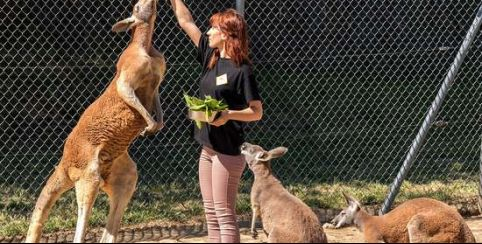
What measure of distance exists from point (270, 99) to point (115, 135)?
5386mm

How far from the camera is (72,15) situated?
10328 mm

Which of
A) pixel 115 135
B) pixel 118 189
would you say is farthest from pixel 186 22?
pixel 118 189

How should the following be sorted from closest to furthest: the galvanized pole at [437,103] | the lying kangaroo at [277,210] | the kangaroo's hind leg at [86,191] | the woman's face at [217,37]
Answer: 1. the lying kangaroo at [277,210]
2. the woman's face at [217,37]
3. the kangaroo's hind leg at [86,191]
4. the galvanized pole at [437,103]

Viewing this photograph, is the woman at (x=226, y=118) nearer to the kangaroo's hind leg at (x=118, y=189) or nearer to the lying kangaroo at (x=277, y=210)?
the lying kangaroo at (x=277, y=210)

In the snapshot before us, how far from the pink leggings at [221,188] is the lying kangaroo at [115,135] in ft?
1.50

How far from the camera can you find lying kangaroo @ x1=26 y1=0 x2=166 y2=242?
224 inches

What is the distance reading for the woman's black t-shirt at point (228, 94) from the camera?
538cm

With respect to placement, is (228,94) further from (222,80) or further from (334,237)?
(334,237)

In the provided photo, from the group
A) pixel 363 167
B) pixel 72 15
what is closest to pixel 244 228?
pixel 363 167

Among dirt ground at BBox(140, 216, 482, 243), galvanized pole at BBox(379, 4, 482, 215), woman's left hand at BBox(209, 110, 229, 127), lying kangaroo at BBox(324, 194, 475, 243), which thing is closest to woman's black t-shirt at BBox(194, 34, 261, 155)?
woman's left hand at BBox(209, 110, 229, 127)

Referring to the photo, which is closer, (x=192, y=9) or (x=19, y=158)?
(x=19, y=158)

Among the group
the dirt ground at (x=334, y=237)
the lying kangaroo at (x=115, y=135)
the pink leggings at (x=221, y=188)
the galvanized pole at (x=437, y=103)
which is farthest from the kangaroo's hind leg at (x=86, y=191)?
the galvanized pole at (x=437, y=103)

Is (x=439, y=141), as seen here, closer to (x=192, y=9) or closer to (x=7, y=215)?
(x=192, y=9)

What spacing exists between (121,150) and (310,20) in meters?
5.81
